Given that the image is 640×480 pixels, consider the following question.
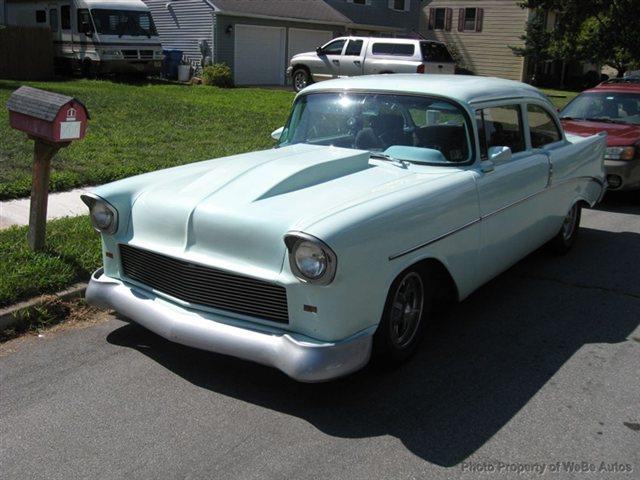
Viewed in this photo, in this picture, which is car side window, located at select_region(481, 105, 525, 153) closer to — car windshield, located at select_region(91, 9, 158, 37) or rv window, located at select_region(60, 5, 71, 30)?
car windshield, located at select_region(91, 9, 158, 37)

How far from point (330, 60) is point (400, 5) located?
1368 cm

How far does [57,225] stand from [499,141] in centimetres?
394

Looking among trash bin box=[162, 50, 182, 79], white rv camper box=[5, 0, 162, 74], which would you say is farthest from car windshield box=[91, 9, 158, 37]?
trash bin box=[162, 50, 182, 79]

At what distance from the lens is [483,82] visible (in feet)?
17.8

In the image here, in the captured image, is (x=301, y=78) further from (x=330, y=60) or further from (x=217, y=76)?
(x=217, y=76)

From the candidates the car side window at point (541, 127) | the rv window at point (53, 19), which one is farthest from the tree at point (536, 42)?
the car side window at point (541, 127)

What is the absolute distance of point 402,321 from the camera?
4.11m

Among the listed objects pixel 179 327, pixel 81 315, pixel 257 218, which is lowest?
pixel 81 315

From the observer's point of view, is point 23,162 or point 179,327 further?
point 23,162

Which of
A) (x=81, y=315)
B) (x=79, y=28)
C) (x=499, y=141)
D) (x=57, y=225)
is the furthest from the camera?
(x=79, y=28)

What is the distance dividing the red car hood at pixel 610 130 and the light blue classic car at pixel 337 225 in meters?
3.54

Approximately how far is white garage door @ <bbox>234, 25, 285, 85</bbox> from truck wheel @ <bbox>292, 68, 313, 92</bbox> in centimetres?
403

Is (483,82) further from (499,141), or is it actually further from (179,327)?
(179,327)

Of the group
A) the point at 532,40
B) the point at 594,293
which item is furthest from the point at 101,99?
the point at 532,40
